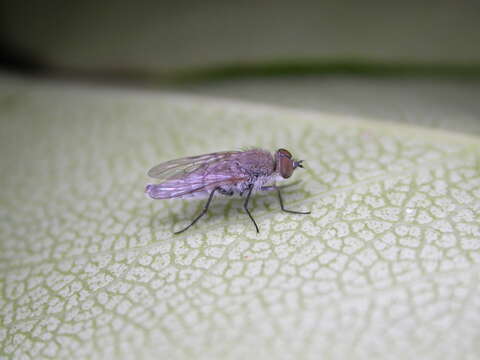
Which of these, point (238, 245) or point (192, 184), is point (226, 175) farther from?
point (238, 245)

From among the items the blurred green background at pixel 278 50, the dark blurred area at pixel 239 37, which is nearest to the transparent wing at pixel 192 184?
the blurred green background at pixel 278 50

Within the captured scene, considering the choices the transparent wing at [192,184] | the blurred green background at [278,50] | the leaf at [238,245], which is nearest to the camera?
the leaf at [238,245]

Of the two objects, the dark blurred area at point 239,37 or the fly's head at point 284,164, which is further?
the dark blurred area at point 239,37

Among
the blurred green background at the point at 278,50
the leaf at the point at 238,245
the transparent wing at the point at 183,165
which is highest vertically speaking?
the blurred green background at the point at 278,50

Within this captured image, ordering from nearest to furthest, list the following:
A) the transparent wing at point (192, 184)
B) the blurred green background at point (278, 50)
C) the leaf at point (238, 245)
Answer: the leaf at point (238, 245) < the transparent wing at point (192, 184) < the blurred green background at point (278, 50)

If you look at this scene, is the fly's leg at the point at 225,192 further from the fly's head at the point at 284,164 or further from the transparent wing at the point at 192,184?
the fly's head at the point at 284,164

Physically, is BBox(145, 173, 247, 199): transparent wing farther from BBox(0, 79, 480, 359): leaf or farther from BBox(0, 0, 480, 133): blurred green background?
BBox(0, 0, 480, 133): blurred green background

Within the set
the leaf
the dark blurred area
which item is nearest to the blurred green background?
Answer: the dark blurred area

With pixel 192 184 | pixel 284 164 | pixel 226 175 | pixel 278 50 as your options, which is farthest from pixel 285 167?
pixel 278 50
